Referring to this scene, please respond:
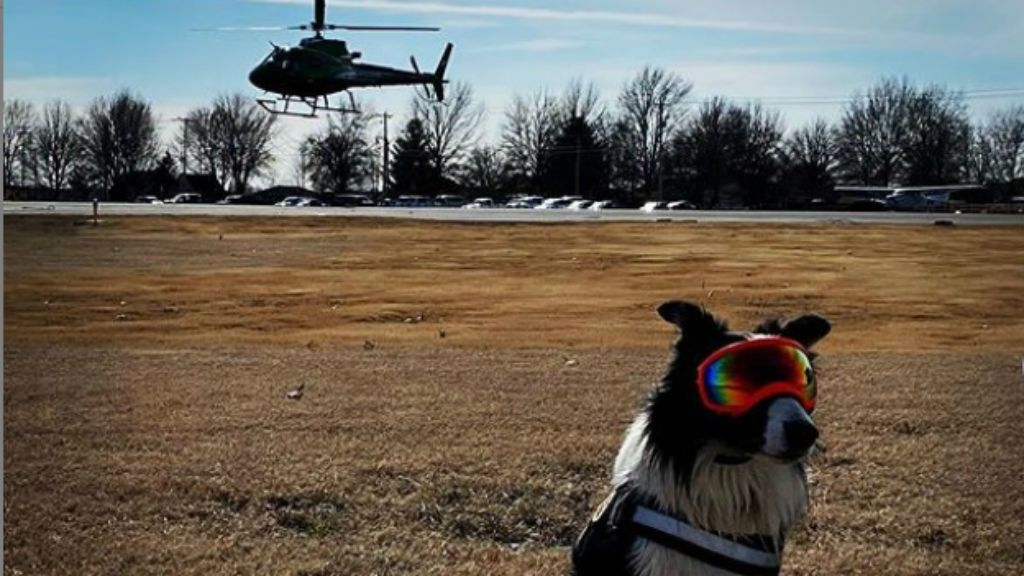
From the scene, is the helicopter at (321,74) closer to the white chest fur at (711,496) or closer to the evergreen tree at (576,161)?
the evergreen tree at (576,161)

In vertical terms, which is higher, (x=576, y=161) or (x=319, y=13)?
(x=319, y=13)

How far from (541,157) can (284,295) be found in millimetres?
698

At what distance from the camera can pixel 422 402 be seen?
2383mm

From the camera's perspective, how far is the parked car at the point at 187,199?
170 cm

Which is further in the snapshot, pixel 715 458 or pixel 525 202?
pixel 525 202

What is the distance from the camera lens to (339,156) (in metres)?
1.67

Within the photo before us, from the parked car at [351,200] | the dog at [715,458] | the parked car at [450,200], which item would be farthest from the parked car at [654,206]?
the dog at [715,458]

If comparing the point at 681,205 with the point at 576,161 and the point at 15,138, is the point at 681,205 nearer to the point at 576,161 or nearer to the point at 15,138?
the point at 576,161

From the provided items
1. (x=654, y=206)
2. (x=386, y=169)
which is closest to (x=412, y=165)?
(x=386, y=169)

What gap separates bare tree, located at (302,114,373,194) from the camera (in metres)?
1.63

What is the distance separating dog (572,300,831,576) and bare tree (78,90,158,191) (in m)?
0.90

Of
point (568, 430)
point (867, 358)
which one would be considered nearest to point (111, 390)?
point (568, 430)

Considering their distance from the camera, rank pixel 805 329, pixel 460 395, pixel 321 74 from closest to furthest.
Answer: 1. pixel 805 329
2. pixel 321 74
3. pixel 460 395

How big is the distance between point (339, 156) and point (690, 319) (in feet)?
2.53
